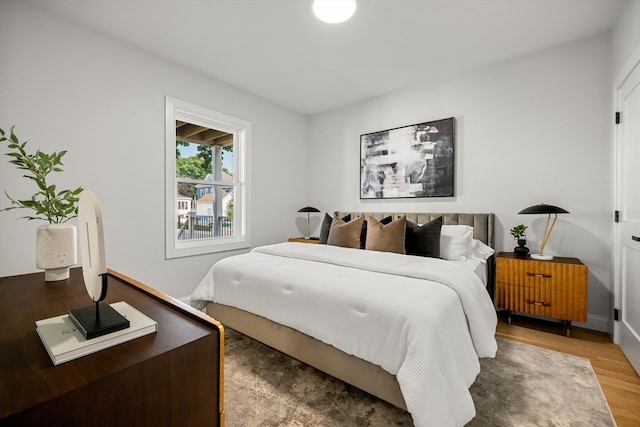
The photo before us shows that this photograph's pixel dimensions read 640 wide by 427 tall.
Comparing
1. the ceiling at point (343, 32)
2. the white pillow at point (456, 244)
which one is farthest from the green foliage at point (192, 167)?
the white pillow at point (456, 244)

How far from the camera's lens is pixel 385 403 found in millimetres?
1611

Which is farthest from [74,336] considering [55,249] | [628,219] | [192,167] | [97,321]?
[628,219]

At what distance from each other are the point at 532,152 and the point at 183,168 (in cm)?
383

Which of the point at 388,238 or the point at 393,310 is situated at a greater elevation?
the point at 388,238

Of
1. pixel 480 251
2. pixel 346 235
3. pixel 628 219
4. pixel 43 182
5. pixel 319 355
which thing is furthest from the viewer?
pixel 346 235

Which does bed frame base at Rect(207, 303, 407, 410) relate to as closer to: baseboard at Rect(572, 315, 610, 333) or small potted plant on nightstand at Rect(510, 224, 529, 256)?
small potted plant on nightstand at Rect(510, 224, 529, 256)

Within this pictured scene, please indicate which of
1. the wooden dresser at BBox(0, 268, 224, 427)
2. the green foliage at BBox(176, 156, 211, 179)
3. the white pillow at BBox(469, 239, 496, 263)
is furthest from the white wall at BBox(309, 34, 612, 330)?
the wooden dresser at BBox(0, 268, 224, 427)

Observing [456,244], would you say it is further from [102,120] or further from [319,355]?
[102,120]

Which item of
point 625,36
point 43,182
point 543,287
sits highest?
point 625,36

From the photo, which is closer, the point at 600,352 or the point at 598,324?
the point at 600,352

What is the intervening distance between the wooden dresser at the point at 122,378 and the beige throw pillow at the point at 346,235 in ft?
7.17

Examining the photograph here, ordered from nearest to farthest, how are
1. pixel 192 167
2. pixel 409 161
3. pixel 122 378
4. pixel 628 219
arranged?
pixel 122 378 → pixel 628 219 → pixel 192 167 → pixel 409 161

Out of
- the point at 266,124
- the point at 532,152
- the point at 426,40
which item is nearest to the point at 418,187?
the point at 532,152

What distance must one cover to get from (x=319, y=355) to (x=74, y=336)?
1385mm
